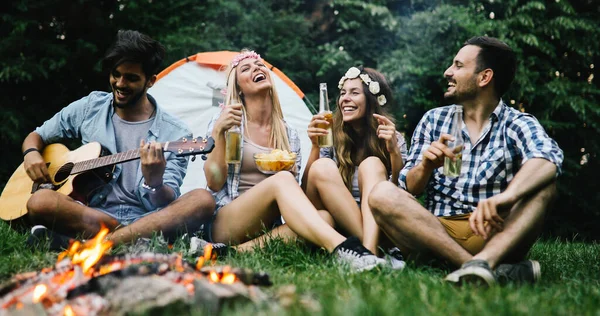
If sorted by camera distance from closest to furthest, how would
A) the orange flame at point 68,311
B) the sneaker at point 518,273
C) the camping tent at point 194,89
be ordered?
the orange flame at point 68,311 → the sneaker at point 518,273 → the camping tent at point 194,89

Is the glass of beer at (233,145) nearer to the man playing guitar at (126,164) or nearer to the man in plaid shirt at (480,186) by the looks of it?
the man playing guitar at (126,164)

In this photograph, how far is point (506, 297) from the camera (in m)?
2.15

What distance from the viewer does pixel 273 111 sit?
413cm

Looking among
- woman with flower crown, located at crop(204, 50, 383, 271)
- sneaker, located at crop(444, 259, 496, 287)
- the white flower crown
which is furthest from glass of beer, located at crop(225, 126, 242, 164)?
sneaker, located at crop(444, 259, 496, 287)

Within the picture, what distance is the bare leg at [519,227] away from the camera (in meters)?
2.71

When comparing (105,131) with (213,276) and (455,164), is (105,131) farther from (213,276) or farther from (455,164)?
(455,164)

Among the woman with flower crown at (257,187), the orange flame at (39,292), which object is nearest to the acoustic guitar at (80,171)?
the woman with flower crown at (257,187)

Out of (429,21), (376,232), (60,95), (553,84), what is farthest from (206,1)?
(376,232)

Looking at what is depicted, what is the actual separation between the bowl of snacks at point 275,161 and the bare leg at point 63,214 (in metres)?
0.98

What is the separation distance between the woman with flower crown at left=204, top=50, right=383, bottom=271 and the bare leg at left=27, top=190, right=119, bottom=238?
26.6 inches

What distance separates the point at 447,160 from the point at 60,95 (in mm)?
5899

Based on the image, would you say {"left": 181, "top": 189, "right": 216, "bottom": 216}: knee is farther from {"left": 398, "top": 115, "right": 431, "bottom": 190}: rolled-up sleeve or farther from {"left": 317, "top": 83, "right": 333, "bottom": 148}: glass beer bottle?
{"left": 398, "top": 115, "right": 431, "bottom": 190}: rolled-up sleeve

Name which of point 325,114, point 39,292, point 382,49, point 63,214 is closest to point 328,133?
point 325,114

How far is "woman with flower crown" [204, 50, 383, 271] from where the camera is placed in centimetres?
319
